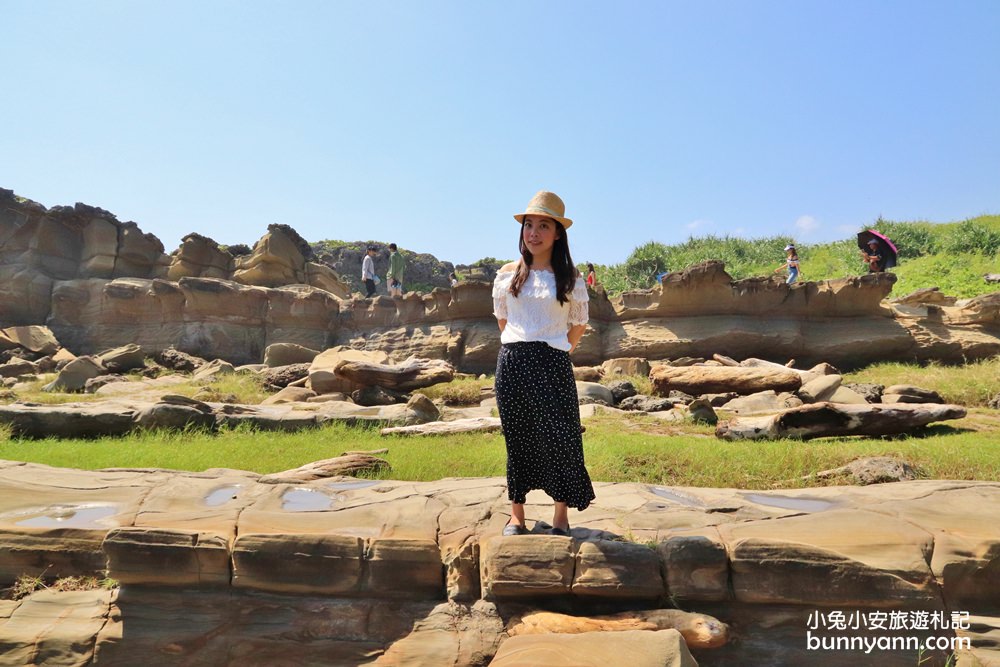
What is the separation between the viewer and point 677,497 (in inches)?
157

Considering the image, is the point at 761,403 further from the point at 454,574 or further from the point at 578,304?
the point at 454,574

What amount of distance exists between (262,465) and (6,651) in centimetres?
300

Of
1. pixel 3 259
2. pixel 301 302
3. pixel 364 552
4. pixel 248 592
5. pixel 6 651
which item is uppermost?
pixel 3 259

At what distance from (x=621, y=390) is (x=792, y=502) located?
19.4 feet

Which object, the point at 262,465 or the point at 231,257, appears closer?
the point at 262,465

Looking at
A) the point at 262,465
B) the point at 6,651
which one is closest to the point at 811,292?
the point at 262,465

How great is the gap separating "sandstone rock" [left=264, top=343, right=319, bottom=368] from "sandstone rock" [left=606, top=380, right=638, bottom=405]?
7050mm

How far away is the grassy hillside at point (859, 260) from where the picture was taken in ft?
54.3

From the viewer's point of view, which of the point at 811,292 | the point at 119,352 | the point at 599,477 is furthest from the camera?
the point at 119,352

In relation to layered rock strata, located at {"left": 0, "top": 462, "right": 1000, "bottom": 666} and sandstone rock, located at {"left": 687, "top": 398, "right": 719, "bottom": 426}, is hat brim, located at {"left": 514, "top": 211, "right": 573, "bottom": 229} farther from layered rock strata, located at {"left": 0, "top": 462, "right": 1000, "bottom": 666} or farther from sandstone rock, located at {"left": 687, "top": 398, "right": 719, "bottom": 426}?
sandstone rock, located at {"left": 687, "top": 398, "right": 719, "bottom": 426}

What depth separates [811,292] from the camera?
484 inches

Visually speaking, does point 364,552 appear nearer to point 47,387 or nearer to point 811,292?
point 47,387

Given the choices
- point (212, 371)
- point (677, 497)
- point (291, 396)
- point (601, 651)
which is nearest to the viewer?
point (601, 651)

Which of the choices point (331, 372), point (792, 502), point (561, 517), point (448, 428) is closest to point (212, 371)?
point (331, 372)
